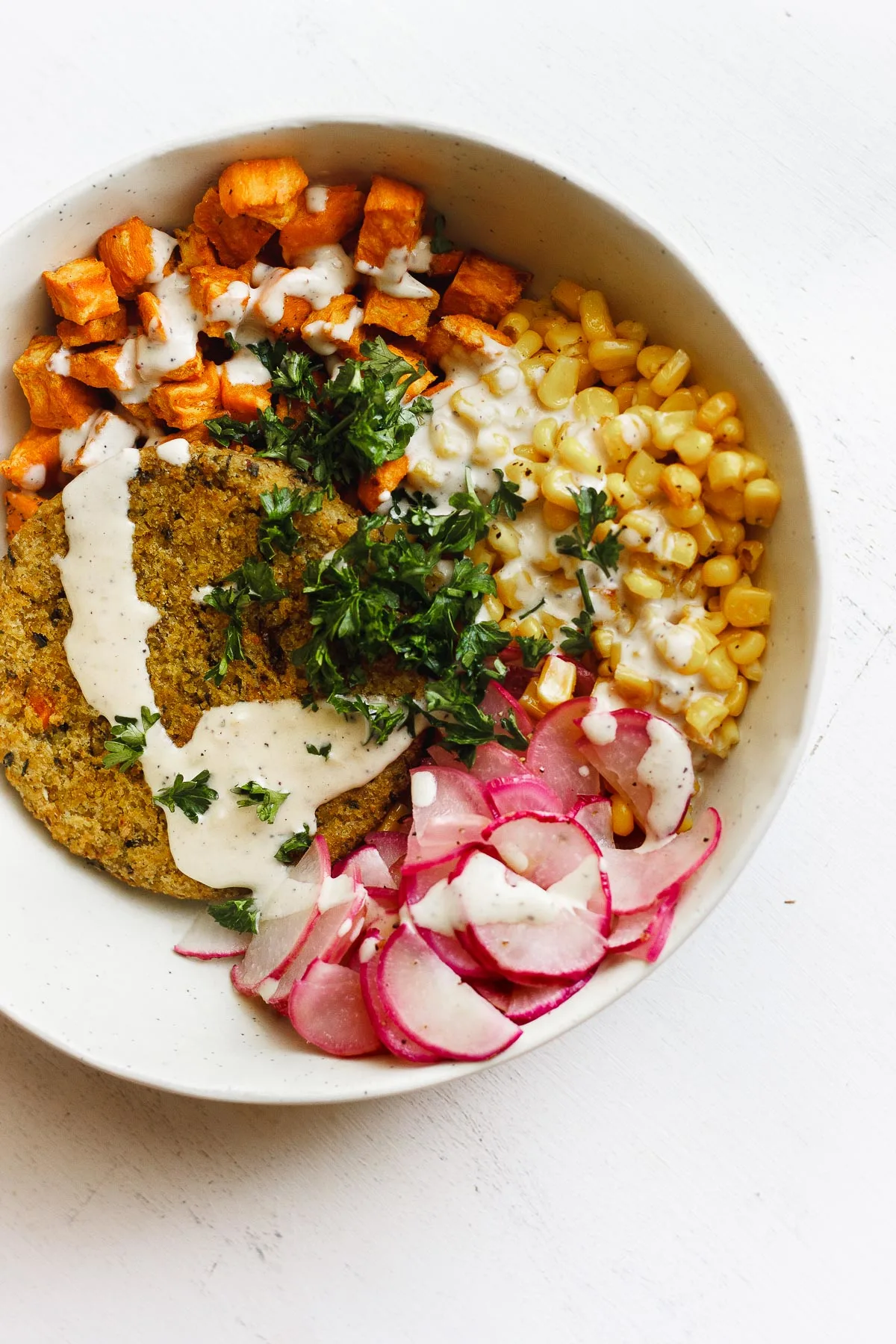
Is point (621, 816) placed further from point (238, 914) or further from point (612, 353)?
point (612, 353)

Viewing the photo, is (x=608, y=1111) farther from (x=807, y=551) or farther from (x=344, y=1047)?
(x=807, y=551)

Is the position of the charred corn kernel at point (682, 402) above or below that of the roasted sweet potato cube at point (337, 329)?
above

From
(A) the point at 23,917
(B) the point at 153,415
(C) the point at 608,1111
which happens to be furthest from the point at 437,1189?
(B) the point at 153,415

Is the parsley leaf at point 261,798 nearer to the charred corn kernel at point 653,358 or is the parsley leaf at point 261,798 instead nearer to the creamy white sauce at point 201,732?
the creamy white sauce at point 201,732

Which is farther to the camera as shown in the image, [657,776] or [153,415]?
[153,415]

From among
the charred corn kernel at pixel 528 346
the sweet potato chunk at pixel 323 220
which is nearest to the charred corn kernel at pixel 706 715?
the charred corn kernel at pixel 528 346

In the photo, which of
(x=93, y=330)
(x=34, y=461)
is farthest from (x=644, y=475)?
(x=34, y=461)
